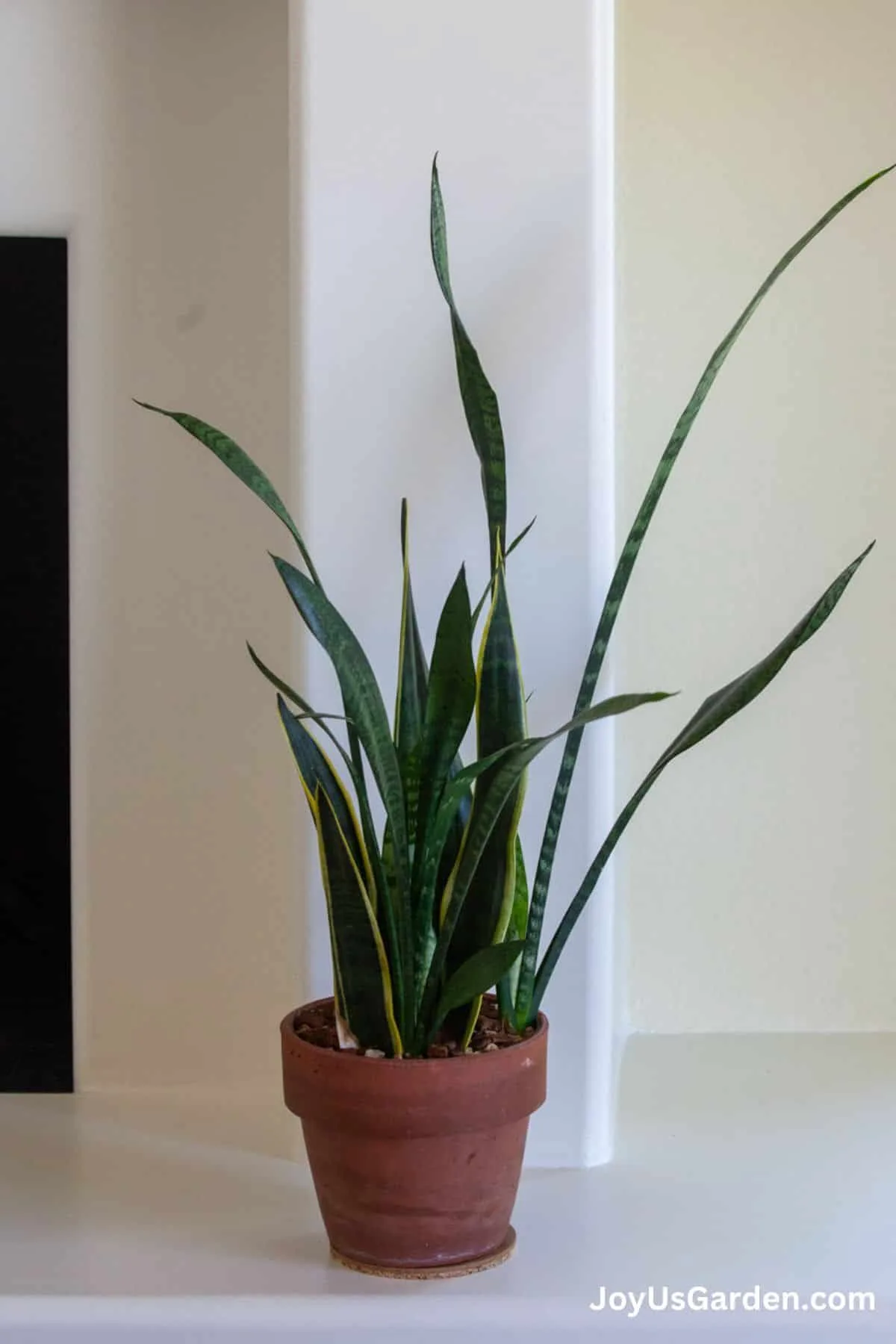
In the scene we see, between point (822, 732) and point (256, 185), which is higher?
point (256, 185)

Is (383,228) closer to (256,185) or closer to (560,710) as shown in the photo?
(256,185)

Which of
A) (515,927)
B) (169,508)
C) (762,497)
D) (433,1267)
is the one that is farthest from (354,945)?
(762,497)

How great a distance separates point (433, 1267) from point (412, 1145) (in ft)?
0.48

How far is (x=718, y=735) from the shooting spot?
2.33m

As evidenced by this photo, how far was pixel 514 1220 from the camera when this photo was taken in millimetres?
1552

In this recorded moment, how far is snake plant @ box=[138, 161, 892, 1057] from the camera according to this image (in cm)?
135

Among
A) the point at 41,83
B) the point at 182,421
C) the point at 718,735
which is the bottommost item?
the point at 718,735

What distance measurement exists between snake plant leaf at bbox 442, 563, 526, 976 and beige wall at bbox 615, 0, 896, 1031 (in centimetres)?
86

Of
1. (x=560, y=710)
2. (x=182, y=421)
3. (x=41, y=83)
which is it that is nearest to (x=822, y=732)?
(x=560, y=710)

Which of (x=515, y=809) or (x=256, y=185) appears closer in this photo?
(x=515, y=809)

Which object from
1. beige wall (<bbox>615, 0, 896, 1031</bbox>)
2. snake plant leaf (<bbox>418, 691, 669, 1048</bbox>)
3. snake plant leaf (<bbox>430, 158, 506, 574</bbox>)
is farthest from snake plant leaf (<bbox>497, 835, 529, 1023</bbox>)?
beige wall (<bbox>615, 0, 896, 1031</bbox>)

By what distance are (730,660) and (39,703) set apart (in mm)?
1117

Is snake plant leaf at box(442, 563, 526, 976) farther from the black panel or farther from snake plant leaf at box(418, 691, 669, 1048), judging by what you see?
the black panel

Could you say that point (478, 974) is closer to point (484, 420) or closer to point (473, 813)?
point (473, 813)
